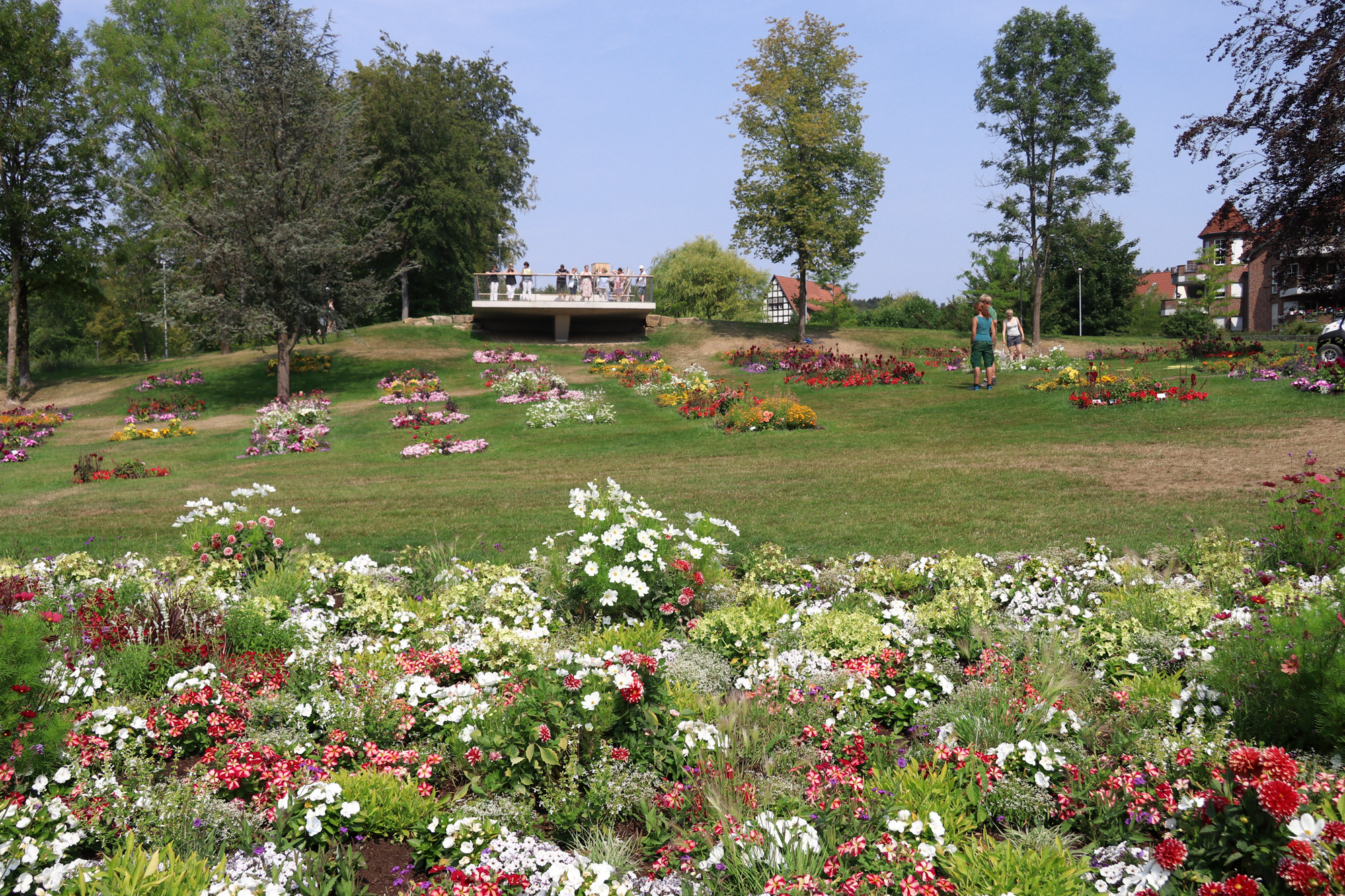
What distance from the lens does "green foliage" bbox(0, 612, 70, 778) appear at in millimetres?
3137

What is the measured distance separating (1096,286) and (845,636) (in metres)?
48.0

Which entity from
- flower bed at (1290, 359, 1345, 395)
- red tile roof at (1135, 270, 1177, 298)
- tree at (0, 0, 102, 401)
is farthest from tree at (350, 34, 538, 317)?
red tile roof at (1135, 270, 1177, 298)

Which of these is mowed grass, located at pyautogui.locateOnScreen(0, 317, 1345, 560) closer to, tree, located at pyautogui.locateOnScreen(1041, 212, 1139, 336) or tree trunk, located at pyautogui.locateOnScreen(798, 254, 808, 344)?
tree trunk, located at pyautogui.locateOnScreen(798, 254, 808, 344)

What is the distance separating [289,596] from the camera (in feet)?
18.7

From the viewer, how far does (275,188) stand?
2103 cm

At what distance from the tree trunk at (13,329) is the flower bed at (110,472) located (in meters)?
13.9

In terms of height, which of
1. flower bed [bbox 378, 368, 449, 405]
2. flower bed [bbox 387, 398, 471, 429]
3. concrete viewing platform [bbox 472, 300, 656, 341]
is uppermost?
concrete viewing platform [bbox 472, 300, 656, 341]

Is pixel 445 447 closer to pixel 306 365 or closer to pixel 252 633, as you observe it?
pixel 252 633

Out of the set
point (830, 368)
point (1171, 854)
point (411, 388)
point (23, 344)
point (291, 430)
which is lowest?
point (1171, 854)

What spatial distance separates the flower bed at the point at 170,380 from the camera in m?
24.5

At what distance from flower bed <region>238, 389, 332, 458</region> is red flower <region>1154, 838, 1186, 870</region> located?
15905 millimetres

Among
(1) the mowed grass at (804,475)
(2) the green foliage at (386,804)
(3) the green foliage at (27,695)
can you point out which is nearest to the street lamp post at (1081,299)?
(1) the mowed grass at (804,475)

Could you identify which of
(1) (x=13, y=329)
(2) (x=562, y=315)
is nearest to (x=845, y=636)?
(2) (x=562, y=315)

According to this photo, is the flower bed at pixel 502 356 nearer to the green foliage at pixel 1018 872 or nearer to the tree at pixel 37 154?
the tree at pixel 37 154
